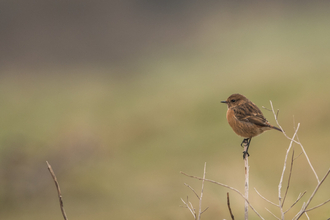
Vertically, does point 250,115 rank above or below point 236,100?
below

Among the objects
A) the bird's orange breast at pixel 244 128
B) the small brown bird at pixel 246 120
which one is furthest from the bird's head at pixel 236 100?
the bird's orange breast at pixel 244 128

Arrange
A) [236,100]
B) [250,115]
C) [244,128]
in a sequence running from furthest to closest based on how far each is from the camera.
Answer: [236,100] → [250,115] → [244,128]

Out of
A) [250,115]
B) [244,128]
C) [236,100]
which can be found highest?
[236,100]

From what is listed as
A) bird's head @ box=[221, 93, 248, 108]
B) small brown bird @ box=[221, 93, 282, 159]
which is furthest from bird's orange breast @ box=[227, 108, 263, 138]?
bird's head @ box=[221, 93, 248, 108]

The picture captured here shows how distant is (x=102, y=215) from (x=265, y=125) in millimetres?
6779

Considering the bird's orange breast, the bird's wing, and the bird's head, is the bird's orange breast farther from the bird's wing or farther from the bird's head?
the bird's head

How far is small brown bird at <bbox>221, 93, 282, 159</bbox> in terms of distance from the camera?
3.86 meters

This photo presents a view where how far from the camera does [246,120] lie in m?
3.91

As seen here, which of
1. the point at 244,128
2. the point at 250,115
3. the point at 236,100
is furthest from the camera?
the point at 236,100

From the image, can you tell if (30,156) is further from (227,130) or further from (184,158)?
(227,130)

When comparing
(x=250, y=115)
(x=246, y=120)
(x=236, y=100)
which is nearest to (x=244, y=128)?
(x=246, y=120)

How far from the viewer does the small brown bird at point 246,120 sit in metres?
3.86

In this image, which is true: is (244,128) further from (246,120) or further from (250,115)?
(250,115)

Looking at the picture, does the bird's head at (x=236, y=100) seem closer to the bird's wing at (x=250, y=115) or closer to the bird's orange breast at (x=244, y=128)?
the bird's wing at (x=250, y=115)
